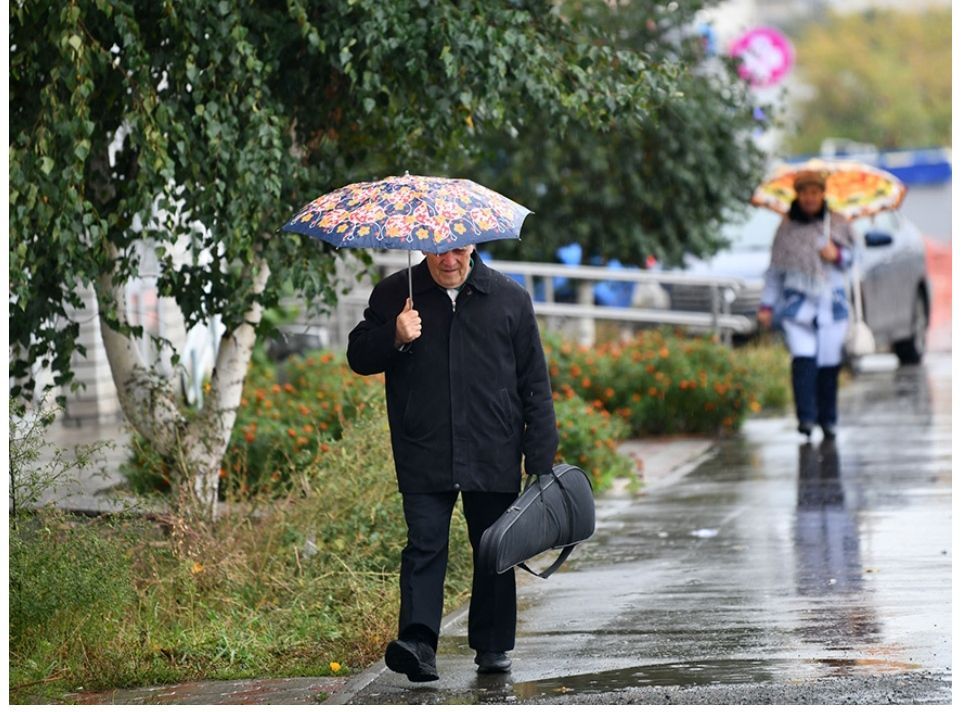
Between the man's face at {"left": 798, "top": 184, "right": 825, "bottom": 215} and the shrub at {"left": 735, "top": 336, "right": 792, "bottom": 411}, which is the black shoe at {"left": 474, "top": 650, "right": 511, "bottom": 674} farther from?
the shrub at {"left": 735, "top": 336, "right": 792, "bottom": 411}

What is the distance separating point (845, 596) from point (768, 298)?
5.63 metres

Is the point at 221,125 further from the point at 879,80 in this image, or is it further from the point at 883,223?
the point at 879,80

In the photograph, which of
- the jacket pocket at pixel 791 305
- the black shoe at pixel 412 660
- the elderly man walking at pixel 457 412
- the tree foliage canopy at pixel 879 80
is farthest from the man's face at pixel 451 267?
the tree foliage canopy at pixel 879 80

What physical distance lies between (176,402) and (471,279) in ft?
9.63

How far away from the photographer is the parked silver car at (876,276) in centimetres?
1873

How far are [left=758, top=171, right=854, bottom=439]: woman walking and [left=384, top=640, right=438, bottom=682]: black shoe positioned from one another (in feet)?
22.9

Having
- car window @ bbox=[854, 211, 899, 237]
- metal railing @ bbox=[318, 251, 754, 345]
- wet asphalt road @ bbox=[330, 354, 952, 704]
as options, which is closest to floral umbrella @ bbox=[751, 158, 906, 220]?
metal railing @ bbox=[318, 251, 754, 345]

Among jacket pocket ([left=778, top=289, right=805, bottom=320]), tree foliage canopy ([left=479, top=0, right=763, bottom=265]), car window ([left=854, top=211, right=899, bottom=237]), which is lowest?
jacket pocket ([left=778, top=289, right=805, bottom=320])

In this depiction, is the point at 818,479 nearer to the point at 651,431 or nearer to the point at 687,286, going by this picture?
the point at 651,431

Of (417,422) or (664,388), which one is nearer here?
(417,422)

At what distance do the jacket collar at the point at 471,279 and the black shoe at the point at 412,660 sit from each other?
1261 mm

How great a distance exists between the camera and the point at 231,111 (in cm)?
801

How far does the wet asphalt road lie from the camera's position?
6.71 meters

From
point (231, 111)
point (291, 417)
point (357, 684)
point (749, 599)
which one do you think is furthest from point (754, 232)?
point (357, 684)
